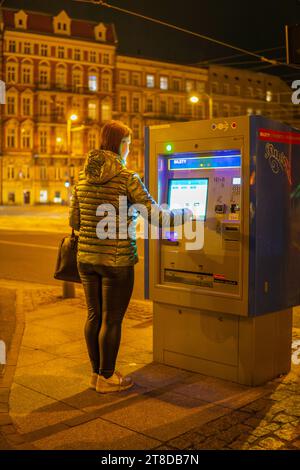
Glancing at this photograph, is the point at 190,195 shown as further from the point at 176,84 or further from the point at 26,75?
the point at 176,84

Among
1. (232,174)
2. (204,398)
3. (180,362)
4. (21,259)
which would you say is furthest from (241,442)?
(21,259)

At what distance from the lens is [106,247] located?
4.77m

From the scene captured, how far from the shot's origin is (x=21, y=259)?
51.6 ft

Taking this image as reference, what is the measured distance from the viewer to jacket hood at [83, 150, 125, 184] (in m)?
4.71

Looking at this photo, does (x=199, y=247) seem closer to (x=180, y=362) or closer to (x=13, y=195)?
(x=180, y=362)

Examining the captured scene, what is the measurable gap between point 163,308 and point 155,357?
50 centimetres

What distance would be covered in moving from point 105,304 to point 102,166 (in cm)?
111

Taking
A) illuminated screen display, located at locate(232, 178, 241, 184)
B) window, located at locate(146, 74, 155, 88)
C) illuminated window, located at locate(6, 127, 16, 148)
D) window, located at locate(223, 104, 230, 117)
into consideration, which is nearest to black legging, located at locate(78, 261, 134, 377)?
illuminated screen display, located at locate(232, 178, 241, 184)

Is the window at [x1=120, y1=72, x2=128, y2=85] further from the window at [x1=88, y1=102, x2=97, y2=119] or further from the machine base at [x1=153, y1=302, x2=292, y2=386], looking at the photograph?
the machine base at [x1=153, y1=302, x2=292, y2=386]

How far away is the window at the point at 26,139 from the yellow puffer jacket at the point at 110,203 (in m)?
67.4

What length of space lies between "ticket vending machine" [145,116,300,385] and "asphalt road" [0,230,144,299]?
15.4ft

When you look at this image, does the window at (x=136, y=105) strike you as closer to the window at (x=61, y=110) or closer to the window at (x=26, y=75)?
the window at (x=61, y=110)

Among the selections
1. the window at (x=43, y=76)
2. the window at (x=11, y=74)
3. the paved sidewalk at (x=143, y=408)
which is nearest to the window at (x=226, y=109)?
the window at (x=43, y=76)
